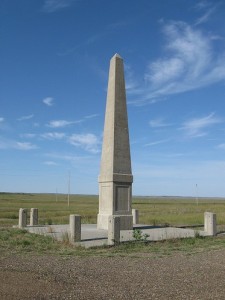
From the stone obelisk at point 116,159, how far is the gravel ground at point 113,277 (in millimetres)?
6639

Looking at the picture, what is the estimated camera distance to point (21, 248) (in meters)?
12.9

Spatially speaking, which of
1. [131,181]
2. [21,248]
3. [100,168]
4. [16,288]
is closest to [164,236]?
[131,181]

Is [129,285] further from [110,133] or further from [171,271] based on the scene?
[110,133]

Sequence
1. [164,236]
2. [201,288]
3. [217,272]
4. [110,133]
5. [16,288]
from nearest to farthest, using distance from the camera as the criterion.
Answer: [16,288] < [201,288] < [217,272] < [164,236] < [110,133]

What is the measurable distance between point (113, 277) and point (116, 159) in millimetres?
9836

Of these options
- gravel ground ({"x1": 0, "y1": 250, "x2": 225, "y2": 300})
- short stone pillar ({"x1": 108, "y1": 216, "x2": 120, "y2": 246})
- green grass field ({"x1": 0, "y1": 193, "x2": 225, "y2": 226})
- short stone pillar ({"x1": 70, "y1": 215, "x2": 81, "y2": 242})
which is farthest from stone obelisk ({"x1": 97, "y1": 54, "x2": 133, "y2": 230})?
gravel ground ({"x1": 0, "y1": 250, "x2": 225, "y2": 300})

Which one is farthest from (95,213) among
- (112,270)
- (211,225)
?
(112,270)

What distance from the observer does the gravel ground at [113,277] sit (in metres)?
6.95

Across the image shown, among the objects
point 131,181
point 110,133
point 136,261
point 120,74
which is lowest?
point 136,261

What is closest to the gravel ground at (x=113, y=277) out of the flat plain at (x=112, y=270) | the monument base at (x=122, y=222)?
the flat plain at (x=112, y=270)

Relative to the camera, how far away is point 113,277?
8555 millimetres

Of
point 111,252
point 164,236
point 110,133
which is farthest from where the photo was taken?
point 110,133

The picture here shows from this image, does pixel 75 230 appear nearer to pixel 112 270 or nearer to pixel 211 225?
pixel 112 270

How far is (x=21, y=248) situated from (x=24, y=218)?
7.02 m
